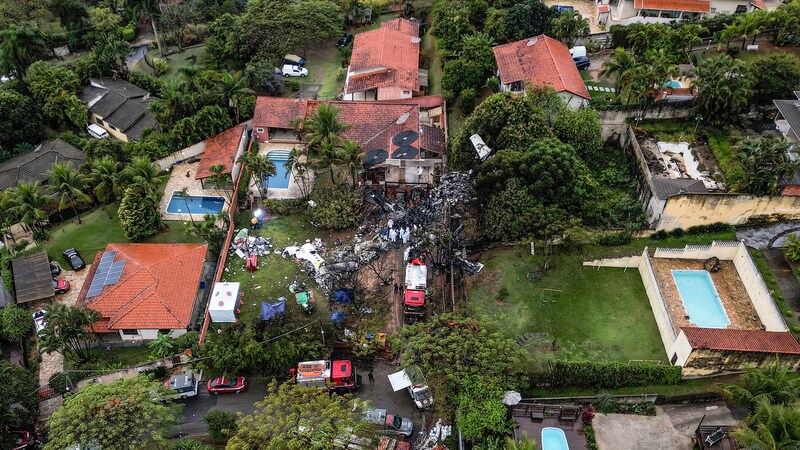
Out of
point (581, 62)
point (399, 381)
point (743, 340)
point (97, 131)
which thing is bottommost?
point (399, 381)

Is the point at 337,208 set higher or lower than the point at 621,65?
lower

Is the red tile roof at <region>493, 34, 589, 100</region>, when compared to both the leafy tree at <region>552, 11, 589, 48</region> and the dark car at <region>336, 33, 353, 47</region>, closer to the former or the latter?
the leafy tree at <region>552, 11, 589, 48</region>

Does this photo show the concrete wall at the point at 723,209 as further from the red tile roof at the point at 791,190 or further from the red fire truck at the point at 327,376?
the red fire truck at the point at 327,376

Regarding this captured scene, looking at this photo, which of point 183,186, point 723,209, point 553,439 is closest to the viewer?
point 553,439

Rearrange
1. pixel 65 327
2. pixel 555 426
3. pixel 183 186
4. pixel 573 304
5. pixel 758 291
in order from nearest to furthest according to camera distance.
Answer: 1. pixel 555 426
2. pixel 65 327
3. pixel 758 291
4. pixel 573 304
5. pixel 183 186

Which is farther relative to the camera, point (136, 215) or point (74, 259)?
point (136, 215)

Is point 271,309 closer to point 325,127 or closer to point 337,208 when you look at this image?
point 337,208

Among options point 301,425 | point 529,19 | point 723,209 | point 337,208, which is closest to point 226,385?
point 301,425

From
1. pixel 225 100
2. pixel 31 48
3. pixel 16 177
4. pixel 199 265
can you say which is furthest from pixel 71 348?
pixel 31 48
